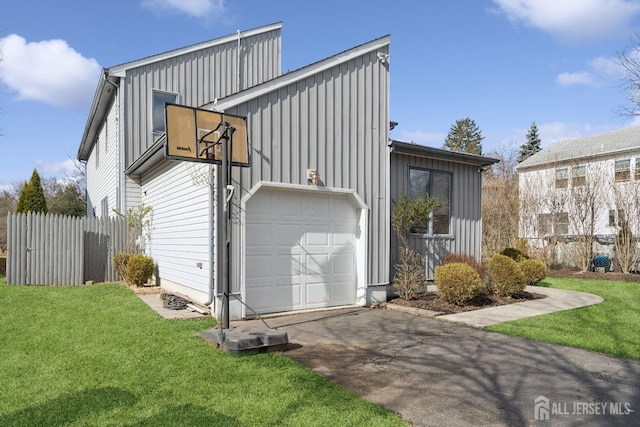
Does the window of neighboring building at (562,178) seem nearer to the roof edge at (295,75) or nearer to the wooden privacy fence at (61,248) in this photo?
the roof edge at (295,75)

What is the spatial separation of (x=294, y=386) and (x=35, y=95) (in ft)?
75.9

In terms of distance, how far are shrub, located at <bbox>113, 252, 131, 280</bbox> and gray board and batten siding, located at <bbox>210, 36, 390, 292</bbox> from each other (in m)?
5.28

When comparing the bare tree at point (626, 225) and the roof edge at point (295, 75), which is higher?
the roof edge at point (295, 75)

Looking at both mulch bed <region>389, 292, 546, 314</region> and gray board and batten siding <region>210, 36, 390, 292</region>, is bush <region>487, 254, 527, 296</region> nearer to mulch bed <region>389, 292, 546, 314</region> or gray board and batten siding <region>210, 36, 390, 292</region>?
mulch bed <region>389, 292, 546, 314</region>

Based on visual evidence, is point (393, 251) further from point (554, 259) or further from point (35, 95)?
point (35, 95)

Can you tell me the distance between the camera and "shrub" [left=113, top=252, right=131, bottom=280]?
35.9 feet

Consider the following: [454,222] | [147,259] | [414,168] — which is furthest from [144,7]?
[454,222]

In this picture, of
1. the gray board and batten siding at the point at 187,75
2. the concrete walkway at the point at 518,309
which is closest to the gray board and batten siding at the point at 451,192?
the concrete walkway at the point at 518,309

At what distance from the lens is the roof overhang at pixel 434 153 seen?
→ 934 centimetres

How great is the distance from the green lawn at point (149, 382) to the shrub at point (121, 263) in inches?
171

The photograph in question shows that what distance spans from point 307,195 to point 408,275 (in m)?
2.89

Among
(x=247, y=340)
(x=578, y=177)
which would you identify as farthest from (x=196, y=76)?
(x=578, y=177)

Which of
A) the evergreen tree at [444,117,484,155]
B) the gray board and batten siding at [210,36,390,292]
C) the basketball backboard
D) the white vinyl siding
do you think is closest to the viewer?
the basketball backboard

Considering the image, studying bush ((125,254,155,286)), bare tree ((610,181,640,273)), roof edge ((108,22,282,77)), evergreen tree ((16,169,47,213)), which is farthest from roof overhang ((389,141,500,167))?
evergreen tree ((16,169,47,213))
